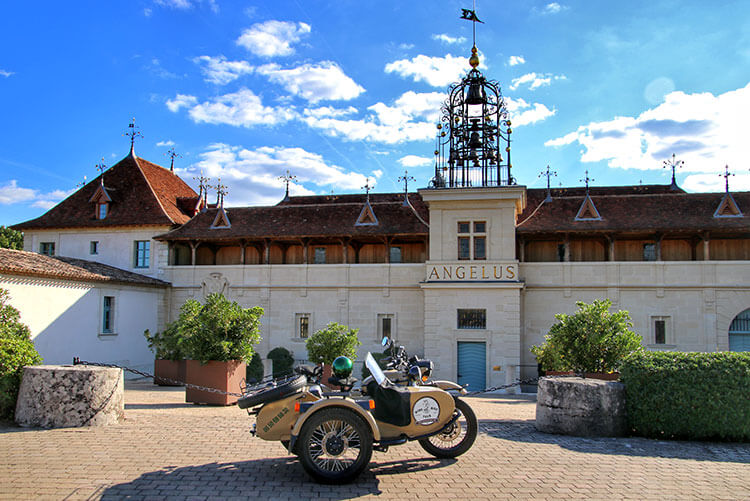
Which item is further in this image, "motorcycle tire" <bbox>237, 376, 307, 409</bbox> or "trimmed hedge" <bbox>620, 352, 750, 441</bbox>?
"trimmed hedge" <bbox>620, 352, 750, 441</bbox>

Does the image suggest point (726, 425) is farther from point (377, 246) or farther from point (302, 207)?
point (302, 207)

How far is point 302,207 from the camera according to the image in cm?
2856

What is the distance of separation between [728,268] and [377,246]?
14592 mm

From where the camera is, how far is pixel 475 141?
78.9ft

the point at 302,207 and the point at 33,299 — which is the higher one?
the point at 302,207

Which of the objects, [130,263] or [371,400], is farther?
[130,263]

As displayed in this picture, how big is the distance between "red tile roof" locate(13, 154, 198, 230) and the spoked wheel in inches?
874

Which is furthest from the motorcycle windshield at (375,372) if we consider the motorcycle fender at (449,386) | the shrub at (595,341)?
the shrub at (595,341)

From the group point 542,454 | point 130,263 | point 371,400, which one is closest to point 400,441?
point 371,400

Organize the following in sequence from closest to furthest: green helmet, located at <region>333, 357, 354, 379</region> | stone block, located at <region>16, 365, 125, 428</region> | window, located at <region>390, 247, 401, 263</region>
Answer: green helmet, located at <region>333, 357, 354, 379</region> < stone block, located at <region>16, 365, 125, 428</region> < window, located at <region>390, 247, 401, 263</region>

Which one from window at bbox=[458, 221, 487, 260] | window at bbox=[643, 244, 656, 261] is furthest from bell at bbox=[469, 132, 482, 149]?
window at bbox=[643, 244, 656, 261]

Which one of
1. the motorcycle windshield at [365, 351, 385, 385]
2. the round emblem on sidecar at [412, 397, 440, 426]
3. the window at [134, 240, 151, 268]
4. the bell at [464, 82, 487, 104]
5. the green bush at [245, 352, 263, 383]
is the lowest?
the green bush at [245, 352, 263, 383]

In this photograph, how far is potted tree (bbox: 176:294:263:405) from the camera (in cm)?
1407

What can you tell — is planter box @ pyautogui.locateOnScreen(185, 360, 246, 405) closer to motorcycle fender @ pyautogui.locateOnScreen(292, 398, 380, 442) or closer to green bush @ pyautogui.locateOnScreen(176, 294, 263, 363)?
green bush @ pyautogui.locateOnScreen(176, 294, 263, 363)
